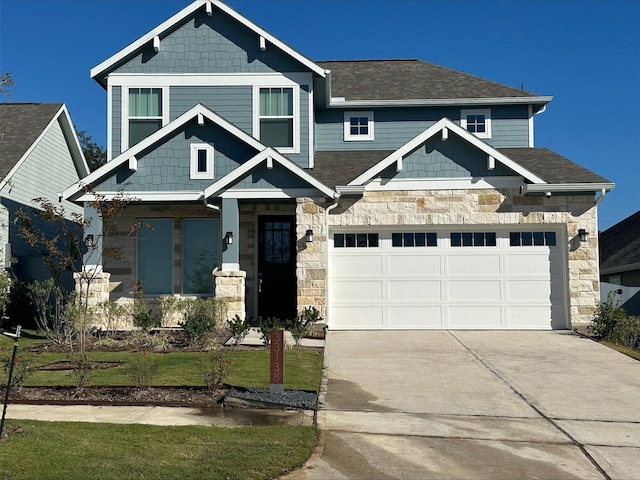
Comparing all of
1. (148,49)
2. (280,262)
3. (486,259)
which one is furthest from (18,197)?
(486,259)

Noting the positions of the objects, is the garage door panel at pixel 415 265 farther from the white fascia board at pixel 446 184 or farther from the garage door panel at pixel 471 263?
the white fascia board at pixel 446 184

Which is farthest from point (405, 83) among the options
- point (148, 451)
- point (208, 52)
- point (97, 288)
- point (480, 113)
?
point (148, 451)

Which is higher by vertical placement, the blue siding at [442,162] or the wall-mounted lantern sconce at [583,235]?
the blue siding at [442,162]

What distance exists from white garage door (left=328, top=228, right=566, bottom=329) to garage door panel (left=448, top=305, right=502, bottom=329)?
0.02 meters

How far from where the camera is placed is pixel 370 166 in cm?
1605

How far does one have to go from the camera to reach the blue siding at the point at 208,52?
16.4 m

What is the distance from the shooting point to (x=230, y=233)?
14.5 meters

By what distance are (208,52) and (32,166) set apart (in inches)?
275

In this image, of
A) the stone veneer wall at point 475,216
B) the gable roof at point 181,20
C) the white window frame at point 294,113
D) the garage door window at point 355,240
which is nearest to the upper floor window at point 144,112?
the gable roof at point 181,20

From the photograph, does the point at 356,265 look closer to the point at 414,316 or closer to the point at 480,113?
the point at 414,316

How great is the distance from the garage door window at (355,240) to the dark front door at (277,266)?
4.60 feet

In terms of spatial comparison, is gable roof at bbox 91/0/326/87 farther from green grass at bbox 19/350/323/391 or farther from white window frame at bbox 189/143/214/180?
green grass at bbox 19/350/323/391

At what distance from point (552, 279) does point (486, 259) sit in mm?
1636

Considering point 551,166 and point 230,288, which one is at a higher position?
point 551,166
